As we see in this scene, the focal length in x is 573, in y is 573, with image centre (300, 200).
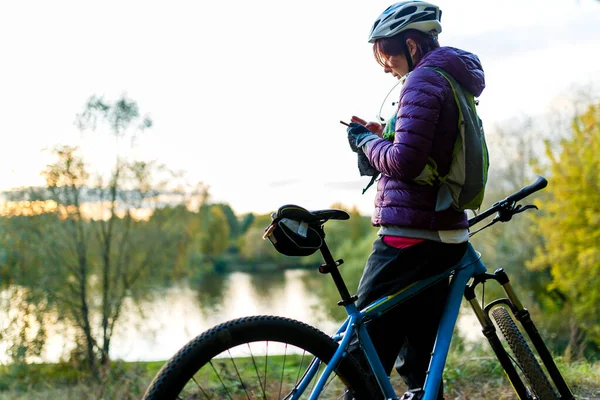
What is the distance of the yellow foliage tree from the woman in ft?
63.0

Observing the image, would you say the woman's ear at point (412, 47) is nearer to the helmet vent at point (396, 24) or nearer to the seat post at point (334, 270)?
the helmet vent at point (396, 24)

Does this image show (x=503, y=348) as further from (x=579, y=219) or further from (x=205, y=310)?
(x=205, y=310)

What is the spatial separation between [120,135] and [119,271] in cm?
470

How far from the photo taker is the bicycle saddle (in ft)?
5.80

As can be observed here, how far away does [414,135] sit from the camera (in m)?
1.85

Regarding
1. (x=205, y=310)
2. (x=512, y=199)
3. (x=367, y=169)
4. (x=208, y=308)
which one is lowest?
(x=512, y=199)

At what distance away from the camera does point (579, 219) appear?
20.5m

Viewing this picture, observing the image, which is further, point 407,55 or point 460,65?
point 407,55

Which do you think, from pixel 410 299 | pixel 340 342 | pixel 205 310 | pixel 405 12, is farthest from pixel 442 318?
pixel 205 310

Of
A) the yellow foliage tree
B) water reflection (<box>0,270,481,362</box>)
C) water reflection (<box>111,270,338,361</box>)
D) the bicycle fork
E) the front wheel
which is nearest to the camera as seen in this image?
the front wheel

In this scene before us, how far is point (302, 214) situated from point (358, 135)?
1.44ft

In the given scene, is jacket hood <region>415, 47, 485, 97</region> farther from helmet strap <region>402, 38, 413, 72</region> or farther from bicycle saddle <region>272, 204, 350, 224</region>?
bicycle saddle <region>272, 204, 350, 224</region>

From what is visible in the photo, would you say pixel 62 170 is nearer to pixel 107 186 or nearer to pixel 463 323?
pixel 107 186

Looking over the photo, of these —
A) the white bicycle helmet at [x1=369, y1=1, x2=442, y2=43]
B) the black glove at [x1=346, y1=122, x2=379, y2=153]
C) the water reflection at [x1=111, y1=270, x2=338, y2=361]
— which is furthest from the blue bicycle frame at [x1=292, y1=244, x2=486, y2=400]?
the water reflection at [x1=111, y1=270, x2=338, y2=361]
